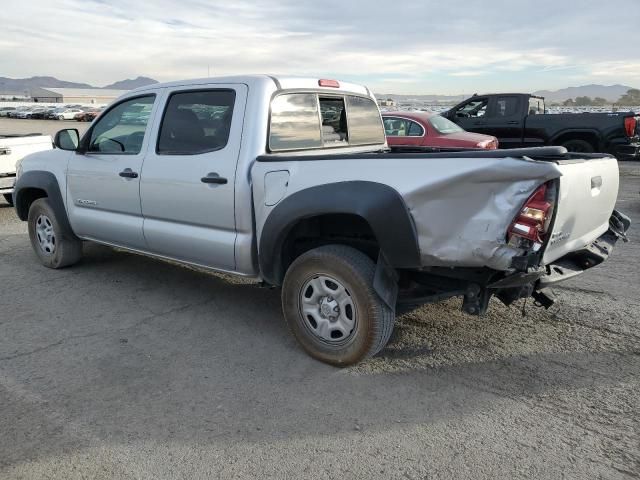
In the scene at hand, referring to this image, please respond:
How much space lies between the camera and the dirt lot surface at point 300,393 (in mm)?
2707

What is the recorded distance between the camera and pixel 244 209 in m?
3.91

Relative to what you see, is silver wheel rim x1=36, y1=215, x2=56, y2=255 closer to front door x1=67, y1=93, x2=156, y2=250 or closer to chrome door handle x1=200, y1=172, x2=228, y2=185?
front door x1=67, y1=93, x2=156, y2=250

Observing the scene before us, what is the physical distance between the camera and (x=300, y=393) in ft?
11.0

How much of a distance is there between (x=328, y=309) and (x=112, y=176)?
2.55 m

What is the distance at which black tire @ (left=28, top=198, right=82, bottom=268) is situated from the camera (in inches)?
227

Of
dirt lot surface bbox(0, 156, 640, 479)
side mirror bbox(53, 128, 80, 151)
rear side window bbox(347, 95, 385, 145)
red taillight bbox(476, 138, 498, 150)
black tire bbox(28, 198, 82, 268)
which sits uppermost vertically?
rear side window bbox(347, 95, 385, 145)

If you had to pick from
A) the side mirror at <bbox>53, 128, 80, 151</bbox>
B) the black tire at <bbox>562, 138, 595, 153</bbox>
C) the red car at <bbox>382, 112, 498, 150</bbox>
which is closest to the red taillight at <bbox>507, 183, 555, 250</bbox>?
the side mirror at <bbox>53, 128, 80, 151</bbox>

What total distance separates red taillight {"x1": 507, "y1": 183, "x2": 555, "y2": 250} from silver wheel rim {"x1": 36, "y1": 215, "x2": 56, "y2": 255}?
192 inches

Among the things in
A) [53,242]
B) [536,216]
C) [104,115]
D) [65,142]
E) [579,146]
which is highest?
[104,115]

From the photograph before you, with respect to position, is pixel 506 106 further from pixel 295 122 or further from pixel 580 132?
pixel 295 122

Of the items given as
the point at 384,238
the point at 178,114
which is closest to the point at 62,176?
the point at 178,114

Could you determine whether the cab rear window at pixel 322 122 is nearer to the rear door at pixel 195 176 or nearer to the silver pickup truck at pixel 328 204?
the silver pickup truck at pixel 328 204

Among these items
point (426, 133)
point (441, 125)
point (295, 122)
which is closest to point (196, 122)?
point (295, 122)

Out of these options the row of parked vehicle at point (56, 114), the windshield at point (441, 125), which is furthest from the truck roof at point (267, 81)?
the row of parked vehicle at point (56, 114)
